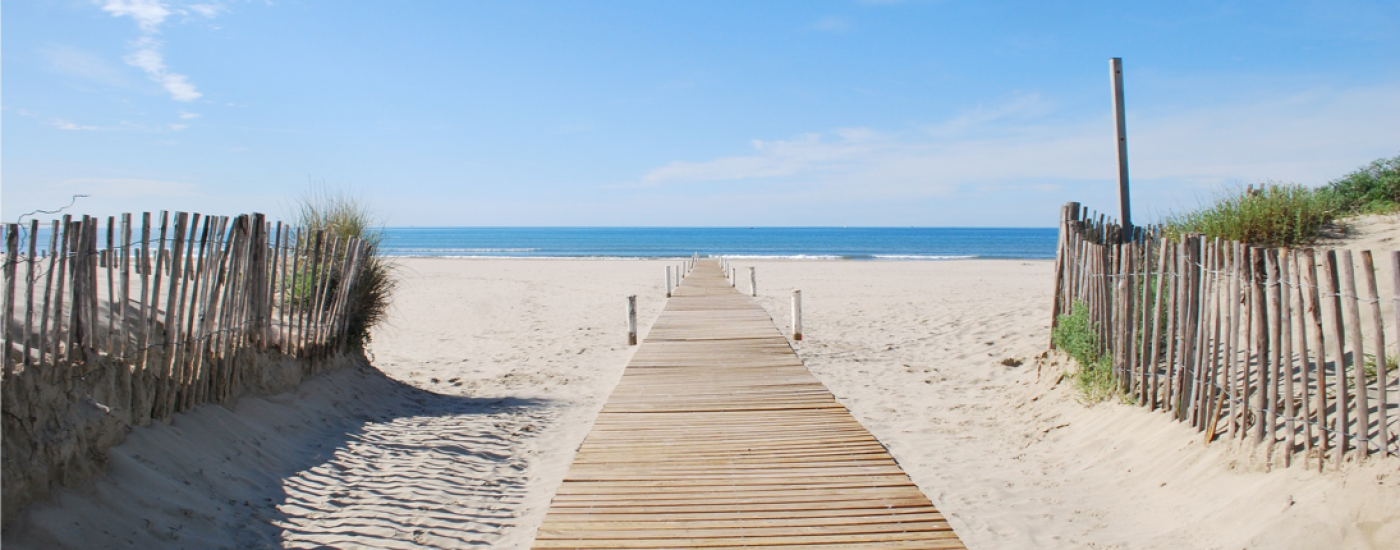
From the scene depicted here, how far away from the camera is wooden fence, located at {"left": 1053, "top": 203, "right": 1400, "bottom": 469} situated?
3.69m

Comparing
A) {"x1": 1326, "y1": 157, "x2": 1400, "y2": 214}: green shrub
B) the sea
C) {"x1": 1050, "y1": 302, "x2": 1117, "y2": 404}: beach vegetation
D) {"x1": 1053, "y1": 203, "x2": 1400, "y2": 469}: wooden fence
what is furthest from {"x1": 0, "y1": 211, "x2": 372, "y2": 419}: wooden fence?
{"x1": 1326, "y1": 157, "x2": 1400, "y2": 214}: green shrub

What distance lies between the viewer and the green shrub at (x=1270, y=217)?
725cm

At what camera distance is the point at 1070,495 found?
478 cm

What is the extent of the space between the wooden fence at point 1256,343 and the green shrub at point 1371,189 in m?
2.13

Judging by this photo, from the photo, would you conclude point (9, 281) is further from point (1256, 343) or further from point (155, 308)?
point (1256, 343)

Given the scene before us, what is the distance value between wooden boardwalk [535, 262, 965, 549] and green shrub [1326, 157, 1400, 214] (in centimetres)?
593

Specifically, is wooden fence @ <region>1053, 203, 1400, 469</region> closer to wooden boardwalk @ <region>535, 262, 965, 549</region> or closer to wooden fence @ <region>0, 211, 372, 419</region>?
wooden boardwalk @ <region>535, 262, 965, 549</region>

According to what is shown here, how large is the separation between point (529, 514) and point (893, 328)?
8.70m

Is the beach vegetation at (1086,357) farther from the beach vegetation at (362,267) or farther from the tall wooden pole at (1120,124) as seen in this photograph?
the beach vegetation at (362,267)

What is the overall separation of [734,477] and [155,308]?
342 cm

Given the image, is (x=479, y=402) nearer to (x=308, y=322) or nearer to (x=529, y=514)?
(x=308, y=322)

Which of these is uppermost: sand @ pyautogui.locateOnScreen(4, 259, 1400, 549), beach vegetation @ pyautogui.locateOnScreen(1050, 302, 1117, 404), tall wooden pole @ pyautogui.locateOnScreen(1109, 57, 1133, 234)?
tall wooden pole @ pyautogui.locateOnScreen(1109, 57, 1133, 234)

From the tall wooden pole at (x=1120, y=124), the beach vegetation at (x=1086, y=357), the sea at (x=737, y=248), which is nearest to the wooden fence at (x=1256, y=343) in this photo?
the beach vegetation at (x=1086, y=357)

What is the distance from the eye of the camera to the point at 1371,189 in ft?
27.5
